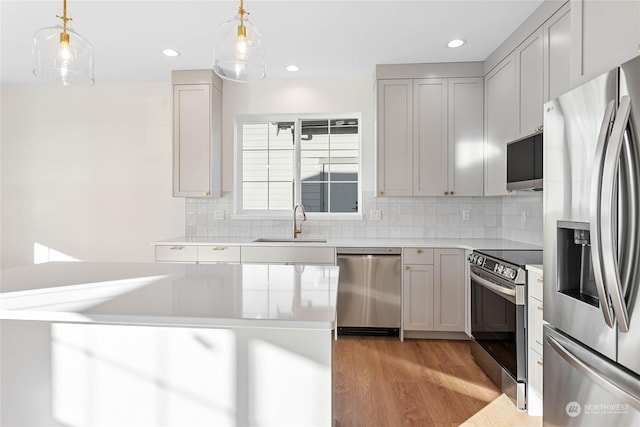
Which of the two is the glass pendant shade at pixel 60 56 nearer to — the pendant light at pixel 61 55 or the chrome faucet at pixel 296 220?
the pendant light at pixel 61 55

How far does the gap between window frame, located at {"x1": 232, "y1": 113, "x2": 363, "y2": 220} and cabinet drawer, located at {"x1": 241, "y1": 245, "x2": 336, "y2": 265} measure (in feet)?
2.22

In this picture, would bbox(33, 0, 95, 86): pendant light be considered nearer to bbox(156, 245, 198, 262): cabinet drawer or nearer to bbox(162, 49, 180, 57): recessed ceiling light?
bbox(162, 49, 180, 57): recessed ceiling light

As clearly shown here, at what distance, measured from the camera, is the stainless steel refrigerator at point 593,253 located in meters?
1.16

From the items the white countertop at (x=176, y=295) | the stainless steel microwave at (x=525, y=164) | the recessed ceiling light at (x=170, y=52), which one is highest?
the recessed ceiling light at (x=170, y=52)

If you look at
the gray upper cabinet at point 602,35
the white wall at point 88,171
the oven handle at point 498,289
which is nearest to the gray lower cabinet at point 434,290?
the oven handle at point 498,289

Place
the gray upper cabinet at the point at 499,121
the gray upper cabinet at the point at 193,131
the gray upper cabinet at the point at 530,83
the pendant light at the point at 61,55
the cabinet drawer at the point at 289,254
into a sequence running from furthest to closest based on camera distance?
1. the gray upper cabinet at the point at 193,131
2. the cabinet drawer at the point at 289,254
3. the gray upper cabinet at the point at 499,121
4. the gray upper cabinet at the point at 530,83
5. the pendant light at the point at 61,55

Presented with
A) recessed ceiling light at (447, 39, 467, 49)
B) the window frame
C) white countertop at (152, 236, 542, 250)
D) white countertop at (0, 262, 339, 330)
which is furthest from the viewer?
the window frame

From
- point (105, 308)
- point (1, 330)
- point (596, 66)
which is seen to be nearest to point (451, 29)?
point (596, 66)

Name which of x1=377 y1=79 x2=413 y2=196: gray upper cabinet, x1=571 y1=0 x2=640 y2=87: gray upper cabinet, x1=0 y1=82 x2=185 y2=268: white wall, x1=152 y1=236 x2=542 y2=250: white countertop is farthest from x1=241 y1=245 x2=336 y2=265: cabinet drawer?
x1=571 y1=0 x2=640 y2=87: gray upper cabinet

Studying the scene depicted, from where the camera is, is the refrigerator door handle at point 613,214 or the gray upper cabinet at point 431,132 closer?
the refrigerator door handle at point 613,214

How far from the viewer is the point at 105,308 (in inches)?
46.8

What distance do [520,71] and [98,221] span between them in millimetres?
4430

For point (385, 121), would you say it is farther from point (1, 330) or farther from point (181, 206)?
point (1, 330)

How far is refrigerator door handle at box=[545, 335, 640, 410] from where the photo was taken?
1.15m
